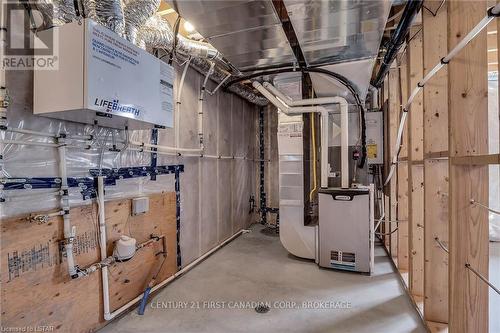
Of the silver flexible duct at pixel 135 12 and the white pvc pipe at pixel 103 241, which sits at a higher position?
the silver flexible duct at pixel 135 12

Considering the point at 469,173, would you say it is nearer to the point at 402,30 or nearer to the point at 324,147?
the point at 402,30

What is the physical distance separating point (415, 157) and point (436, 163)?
0.30 meters

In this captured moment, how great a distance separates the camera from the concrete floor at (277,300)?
1920 millimetres

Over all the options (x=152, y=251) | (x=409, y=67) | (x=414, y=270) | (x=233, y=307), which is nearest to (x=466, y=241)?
(x=414, y=270)

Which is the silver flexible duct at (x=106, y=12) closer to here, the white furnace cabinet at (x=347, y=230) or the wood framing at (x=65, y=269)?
the wood framing at (x=65, y=269)

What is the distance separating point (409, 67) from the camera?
7.13 ft

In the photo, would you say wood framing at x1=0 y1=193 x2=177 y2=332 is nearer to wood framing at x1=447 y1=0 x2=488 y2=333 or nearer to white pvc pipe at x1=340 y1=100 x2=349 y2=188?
white pvc pipe at x1=340 y1=100 x2=349 y2=188

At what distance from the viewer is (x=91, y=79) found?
1.39m

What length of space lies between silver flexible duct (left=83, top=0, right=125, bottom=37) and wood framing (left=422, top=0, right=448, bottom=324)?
6.69ft

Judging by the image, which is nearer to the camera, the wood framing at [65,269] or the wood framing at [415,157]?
the wood framing at [65,269]

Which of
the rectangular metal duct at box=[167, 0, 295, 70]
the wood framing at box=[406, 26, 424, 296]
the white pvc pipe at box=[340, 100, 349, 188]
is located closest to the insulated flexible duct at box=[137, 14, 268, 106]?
the rectangular metal duct at box=[167, 0, 295, 70]

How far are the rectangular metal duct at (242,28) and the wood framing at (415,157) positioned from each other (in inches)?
39.5

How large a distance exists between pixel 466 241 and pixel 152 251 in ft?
7.54

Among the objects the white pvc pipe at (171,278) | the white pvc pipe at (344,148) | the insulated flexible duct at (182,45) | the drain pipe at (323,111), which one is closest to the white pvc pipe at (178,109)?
the insulated flexible duct at (182,45)
